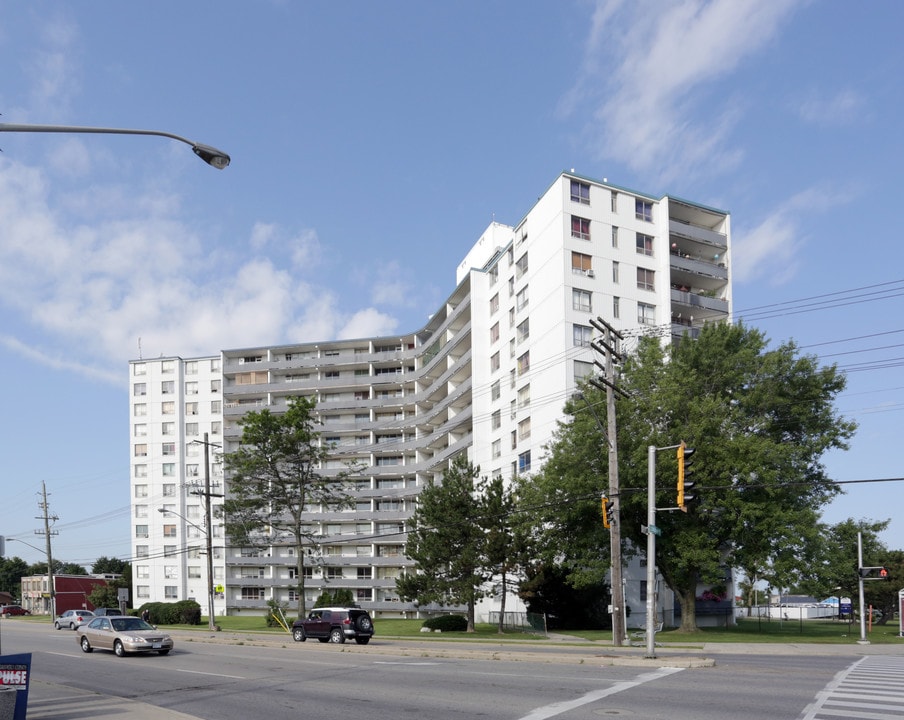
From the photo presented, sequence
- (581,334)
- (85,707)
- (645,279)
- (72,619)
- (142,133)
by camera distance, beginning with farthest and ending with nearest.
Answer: (645,279), (581,334), (72,619), (85,707), (142,133)

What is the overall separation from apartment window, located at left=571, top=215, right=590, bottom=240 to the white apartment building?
0.11m

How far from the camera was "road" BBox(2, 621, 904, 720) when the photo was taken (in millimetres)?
14977

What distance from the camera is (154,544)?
109 metres

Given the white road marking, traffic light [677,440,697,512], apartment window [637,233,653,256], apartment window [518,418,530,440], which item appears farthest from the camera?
apartment window [637,233,653,256]

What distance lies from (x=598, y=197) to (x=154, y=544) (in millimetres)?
75275

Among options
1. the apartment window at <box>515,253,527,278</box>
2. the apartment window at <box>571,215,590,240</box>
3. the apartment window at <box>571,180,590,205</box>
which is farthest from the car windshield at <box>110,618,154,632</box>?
the apartment window at <box>571,180,590,205</box>

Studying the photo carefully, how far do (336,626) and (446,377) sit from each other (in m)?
48.3

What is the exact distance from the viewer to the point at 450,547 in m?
49.7

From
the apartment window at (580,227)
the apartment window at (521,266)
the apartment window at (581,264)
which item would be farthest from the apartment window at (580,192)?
the apartment window at (521,266)

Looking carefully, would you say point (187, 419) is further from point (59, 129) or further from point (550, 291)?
point (59, 129)

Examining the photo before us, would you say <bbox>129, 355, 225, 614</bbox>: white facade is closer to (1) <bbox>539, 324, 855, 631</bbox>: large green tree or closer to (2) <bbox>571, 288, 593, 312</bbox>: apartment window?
(2) <bbox>571, 288, 593, 312</bbox>: apartment window

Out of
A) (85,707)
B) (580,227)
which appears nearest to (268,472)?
(580,227)

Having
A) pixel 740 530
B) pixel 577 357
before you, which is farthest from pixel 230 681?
pixel 577 357

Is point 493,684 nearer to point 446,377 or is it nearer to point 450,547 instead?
point 450,547
